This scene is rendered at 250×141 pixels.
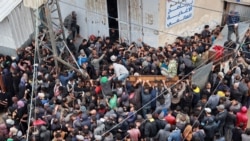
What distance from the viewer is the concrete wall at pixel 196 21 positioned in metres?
13.1

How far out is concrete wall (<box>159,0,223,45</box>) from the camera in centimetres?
1309

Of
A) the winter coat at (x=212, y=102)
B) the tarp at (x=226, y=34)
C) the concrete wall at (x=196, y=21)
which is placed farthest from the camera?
the concrete wall at (x=196, y=21)

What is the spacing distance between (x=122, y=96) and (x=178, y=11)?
4.27m

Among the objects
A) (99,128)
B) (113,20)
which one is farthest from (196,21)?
(99,128)

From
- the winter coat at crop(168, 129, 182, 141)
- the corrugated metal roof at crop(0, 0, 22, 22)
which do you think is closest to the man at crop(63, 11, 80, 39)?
the corrugated metal roof at crop(0, 0, 22, 22)

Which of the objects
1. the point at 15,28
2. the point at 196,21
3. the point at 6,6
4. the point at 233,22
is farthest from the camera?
the point at 196,21

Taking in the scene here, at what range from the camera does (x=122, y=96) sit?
10.2m

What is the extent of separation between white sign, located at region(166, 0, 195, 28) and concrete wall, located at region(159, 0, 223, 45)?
14 cm

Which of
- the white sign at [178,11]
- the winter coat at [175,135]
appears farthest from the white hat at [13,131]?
the white sign at [178,11]

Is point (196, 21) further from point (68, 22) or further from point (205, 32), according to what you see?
point (68, 22)

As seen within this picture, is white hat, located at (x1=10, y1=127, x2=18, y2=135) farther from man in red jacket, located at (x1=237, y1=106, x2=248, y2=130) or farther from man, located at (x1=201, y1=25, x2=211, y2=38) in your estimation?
man, located at (x1=201, y1=25, x2=211, y2=38)

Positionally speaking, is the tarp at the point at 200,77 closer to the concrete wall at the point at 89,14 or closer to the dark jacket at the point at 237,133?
the dark jacket at the point at 237,133

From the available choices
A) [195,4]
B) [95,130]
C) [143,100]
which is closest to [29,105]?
[95,130]

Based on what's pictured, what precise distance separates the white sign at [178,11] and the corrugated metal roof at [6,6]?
15.0ft
